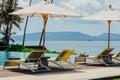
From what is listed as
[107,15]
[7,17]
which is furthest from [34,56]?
[7,17]

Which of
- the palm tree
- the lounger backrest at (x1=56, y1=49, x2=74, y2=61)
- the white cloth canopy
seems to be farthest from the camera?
the palm tree

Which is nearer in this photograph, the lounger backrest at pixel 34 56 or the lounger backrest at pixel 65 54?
the lounger backrest at pixel 34 56

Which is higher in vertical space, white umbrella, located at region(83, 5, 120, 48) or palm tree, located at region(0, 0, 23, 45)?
palm tree, located at region(0, 0, 23, 45)

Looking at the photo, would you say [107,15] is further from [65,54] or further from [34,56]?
[34,56]


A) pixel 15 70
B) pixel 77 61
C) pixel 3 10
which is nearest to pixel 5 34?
pixel 3 10

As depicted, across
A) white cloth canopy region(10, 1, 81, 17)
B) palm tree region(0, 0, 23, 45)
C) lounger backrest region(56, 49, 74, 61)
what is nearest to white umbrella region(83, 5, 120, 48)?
white cloth canopy region(10, 1, 81, 17)

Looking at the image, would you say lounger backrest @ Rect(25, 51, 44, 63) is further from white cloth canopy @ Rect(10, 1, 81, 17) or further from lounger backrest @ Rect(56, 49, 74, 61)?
white cloth canopy @ Rect(10, 1, 81, 17)

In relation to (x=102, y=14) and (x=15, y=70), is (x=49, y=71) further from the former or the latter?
(x=102, y=14)

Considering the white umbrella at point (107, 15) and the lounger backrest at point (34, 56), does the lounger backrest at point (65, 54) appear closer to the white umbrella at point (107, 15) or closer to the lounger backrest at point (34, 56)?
the lounger backrest at point (34, 56)

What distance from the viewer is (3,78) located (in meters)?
10.0

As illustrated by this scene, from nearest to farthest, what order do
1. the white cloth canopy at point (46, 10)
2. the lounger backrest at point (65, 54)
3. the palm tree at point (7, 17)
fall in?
the white cloth canopy at point (46, 10) < the lounger backrest at point (65, 54) < the palm tree at point (7, 17)

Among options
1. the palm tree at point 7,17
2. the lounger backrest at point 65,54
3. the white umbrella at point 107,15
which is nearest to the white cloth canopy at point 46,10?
the lounger backrest at point 65,54

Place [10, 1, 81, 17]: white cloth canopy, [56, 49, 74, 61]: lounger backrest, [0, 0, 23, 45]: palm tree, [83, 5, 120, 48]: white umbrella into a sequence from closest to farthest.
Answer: [10, 1, 81, 17]: white cloth canopy < [56, 49, 74, 61]: lounger backrest < [83, 5, 120, 48]: white umbrella < [0, 0, 23, 45]: palm tree

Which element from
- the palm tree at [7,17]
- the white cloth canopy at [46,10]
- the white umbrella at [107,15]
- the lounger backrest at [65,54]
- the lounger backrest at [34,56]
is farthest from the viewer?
the palm tree at [7,17]
